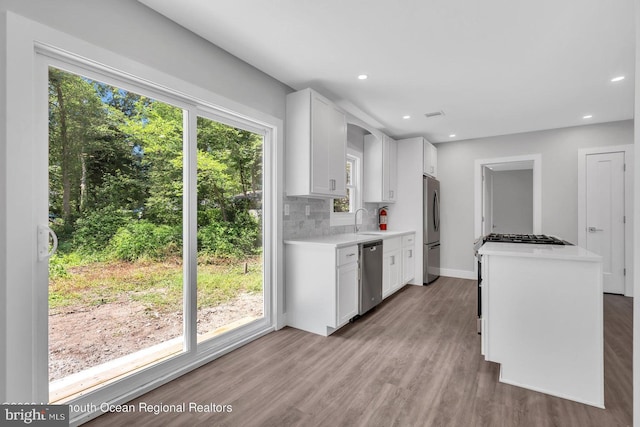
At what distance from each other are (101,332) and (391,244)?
317 centimetres

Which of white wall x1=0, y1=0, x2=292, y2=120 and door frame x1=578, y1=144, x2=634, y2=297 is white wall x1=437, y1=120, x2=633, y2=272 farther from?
white wall x1=0, y1=0, x2=292, y2=120

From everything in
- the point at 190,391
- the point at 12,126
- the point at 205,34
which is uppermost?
the point at 205,34

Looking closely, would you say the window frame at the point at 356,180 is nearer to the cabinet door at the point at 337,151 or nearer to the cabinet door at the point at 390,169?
the cabinet door at the point at 390,169

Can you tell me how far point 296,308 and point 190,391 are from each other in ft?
4.11

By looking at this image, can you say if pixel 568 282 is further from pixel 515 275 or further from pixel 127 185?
pixel 127 185

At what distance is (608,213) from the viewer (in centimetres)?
424

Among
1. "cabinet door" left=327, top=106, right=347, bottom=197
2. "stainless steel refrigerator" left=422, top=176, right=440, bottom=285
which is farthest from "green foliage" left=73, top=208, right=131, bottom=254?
"stainless steel refrigerator" left=422, top=176, right=440, bottom=285

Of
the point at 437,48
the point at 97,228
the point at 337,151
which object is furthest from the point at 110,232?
the point at 437,48

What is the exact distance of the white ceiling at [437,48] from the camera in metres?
1.95

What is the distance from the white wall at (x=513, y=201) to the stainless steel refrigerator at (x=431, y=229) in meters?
3.34

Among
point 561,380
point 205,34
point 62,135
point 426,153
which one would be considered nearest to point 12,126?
point 62,135

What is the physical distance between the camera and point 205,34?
2.24m

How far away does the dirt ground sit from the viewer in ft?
5.46

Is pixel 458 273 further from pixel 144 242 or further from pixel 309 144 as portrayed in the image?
pixel 144 242
